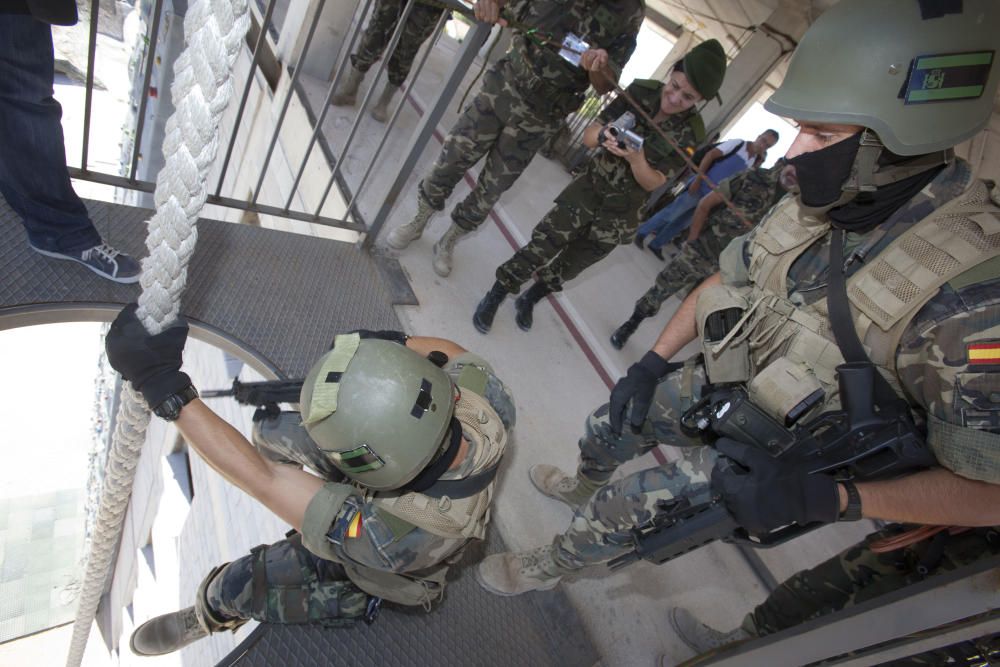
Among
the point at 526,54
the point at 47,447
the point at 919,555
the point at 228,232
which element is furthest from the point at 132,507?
the point at 919,555

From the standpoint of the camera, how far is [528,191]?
4.82 m

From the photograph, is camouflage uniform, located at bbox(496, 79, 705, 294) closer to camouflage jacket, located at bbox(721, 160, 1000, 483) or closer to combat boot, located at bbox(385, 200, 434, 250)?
combat boot, located at bbox(385, 200, 434, 250)

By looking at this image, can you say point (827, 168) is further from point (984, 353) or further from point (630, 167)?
point (630, 167)

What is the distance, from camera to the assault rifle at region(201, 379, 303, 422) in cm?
146

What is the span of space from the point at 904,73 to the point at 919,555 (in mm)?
1390

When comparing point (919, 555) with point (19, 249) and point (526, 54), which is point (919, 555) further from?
point (19, 249)

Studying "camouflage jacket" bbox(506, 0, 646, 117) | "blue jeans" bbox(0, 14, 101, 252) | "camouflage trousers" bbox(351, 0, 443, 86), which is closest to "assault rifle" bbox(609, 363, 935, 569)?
"camouflage jacket" bbox(506, 0, 646, 117)

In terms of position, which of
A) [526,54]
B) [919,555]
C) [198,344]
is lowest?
[198,344]

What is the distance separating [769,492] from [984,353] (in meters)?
0.52

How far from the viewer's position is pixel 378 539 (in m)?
1.25

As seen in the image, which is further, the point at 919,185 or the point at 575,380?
the point at 575,380

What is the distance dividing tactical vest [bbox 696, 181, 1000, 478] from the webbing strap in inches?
1.2

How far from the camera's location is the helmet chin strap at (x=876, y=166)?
1.20m

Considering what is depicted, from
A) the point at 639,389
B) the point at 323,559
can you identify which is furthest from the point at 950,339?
the point at 323,559
